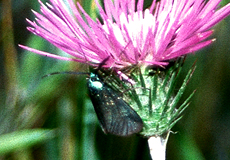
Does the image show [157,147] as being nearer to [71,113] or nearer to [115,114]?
[115,114]

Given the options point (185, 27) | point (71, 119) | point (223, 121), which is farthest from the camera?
point (223, 121)

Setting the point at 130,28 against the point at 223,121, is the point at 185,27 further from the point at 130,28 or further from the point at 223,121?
the point at 223,121

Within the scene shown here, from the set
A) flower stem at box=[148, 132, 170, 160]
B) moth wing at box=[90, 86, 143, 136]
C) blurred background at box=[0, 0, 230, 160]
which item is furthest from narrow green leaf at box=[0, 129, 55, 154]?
flower stem at box=[148, 132, 170, 160]

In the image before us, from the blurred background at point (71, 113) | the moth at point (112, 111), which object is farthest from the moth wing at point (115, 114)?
the blurred background at point (71, 113)

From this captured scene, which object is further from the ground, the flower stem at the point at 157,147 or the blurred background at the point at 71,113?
the blurred background at the point at 71,113

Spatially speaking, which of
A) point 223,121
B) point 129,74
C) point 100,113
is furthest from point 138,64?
point 223,121

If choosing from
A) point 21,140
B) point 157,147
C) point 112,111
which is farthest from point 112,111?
point 21,140

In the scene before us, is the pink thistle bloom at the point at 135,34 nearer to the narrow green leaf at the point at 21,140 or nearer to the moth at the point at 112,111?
the moth at the point at 112,111
